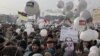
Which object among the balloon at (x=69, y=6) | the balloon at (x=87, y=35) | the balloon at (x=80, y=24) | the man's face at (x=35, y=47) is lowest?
the man's face at (x=35, y=47)

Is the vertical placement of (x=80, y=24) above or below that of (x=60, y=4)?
below

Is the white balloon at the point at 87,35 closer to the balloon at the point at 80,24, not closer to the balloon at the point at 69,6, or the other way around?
the balloon at the point at 80,24

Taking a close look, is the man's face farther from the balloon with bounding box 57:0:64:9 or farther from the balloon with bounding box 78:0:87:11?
the balloon with bounding box 57:0:64:9

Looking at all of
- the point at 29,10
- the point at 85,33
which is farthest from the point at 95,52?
the point at 29,10

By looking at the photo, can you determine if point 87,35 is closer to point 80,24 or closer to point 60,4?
point 80,24

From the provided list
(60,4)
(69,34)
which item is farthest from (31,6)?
(60,4)

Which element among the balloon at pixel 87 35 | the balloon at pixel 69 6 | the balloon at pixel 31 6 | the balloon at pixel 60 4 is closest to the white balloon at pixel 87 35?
the balloon at pixel 87 35

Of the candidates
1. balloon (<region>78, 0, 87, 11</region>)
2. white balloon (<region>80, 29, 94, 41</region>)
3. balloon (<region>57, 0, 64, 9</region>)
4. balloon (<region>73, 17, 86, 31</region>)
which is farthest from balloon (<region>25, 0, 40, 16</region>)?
balloon (<region>57, 0, 64, 9</region>)

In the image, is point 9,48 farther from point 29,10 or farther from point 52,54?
point 29,10

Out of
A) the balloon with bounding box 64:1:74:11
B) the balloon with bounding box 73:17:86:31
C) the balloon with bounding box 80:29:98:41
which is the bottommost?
the balloon with bounding box 80:29:98:41

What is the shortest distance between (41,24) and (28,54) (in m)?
6.99

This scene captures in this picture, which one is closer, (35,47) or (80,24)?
(35,47)

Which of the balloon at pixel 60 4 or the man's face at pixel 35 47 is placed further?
the balloon at pixel 60 4

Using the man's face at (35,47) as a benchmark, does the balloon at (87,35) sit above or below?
above
